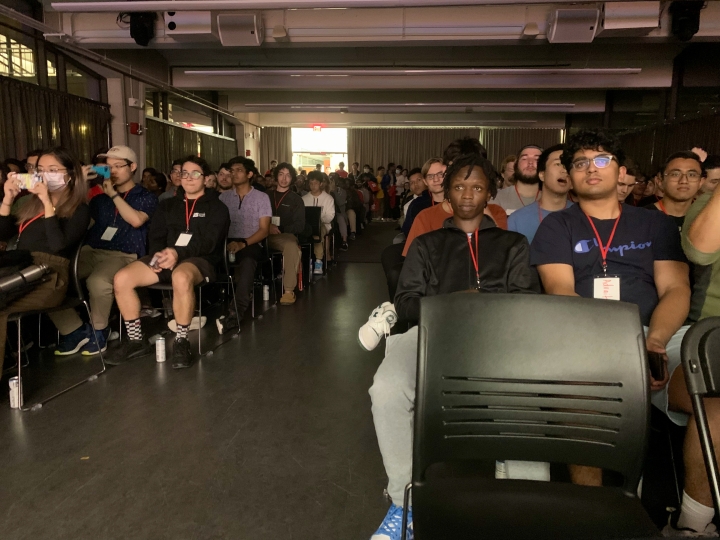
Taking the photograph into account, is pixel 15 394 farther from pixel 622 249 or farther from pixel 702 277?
pixel 702 277

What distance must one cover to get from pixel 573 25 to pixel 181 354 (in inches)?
237

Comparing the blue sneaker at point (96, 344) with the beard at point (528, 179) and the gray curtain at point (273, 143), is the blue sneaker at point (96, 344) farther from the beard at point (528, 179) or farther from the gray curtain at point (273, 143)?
the gray curtain at point (273, 143)

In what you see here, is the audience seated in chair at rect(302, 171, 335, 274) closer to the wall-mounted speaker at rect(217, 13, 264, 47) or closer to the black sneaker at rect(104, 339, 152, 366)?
the wall-mounted speaker at rect(217, 13, 264, 47)

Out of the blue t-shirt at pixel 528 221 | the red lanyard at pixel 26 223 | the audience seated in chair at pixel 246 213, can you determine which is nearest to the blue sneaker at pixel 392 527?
the blue t-shirt at pixel 528 221

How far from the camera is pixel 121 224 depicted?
389 cm

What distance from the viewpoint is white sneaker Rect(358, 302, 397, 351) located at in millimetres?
1980

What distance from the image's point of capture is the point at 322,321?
459 centimetres

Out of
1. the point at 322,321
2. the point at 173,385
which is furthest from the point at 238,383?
the point at 322,321

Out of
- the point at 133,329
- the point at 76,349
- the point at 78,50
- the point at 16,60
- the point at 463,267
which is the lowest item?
the point at 76,349

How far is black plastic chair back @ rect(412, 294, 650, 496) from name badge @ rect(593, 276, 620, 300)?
82 cm

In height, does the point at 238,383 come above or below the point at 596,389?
below

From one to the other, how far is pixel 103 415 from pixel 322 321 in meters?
2.18

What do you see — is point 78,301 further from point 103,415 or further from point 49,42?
point 49,42

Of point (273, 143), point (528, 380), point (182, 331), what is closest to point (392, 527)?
point (528, 380)
